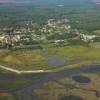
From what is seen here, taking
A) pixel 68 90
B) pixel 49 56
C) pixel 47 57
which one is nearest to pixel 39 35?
pixel 49 56

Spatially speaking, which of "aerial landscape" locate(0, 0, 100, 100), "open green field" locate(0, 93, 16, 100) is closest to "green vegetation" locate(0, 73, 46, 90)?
"aerial landscape" locate(0, 0, 100, 100)

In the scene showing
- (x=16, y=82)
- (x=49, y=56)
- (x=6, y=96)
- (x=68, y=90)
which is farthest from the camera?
(x=49, y=56)

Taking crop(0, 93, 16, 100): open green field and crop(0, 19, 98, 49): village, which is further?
crop(0, 19, 98, 49): village

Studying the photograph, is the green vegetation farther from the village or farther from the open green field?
the village

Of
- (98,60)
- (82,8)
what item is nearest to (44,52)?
(98,60)

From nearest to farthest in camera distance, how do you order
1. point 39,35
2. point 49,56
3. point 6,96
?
1. point 6,96
2. point 49,56
3. point 39,35

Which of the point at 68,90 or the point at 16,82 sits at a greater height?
the point at 16,82

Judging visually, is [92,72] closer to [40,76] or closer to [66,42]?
[40,76]

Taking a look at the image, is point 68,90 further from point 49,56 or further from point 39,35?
point 39,35

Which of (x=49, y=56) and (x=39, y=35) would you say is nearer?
(x=49, y=56)
